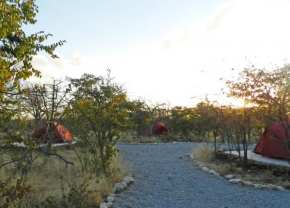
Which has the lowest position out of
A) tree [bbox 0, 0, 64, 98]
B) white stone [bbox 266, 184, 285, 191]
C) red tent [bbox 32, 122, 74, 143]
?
white stone [bbox 266, 184, 285, 191]

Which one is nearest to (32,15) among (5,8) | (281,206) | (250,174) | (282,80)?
(5,8)

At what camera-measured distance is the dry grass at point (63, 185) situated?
436 centimetres

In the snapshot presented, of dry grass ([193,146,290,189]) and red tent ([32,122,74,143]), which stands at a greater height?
red tent ([32,122,74,143])

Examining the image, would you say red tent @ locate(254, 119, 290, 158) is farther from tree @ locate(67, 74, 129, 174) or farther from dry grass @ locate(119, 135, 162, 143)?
dry grass @ locate(119, 135, 162, 143)

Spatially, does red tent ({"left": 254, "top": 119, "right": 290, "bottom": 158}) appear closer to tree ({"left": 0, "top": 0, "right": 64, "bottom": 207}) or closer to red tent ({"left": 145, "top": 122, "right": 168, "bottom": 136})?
tree ({"left": 0, "top": 0, "right": 64, "bottom": 207})

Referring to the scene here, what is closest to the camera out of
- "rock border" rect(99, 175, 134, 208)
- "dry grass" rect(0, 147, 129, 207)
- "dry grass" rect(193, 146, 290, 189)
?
"dry grass" rect(0, 147, 129, 207)

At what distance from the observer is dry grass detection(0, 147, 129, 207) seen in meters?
4.36

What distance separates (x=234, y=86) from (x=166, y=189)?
11.9ft

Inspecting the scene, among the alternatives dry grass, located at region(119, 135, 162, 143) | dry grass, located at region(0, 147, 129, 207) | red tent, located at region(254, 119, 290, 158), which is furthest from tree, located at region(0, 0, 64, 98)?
dry grass, located at region(119, 135, 162, 143)

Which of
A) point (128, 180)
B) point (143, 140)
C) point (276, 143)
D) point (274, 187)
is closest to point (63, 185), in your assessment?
point (128, 180)

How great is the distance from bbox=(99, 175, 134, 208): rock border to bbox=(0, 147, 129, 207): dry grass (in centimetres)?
10

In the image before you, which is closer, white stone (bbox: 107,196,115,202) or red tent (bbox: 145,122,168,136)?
white stone (bbox: 107,196,115,202)

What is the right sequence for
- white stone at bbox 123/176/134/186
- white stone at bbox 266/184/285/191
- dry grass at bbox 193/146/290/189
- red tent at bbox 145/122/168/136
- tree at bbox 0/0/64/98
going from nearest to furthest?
1. tree at bbox 0/0/64/98
2. white stone at bbox 266/184/285/191
3. white stone at bbox 123/176/134/186
4. dry grass at bbox 193/146/290/189
5. red tent at bbox 145/122/168/136

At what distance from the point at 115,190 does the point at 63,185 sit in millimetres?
1049
